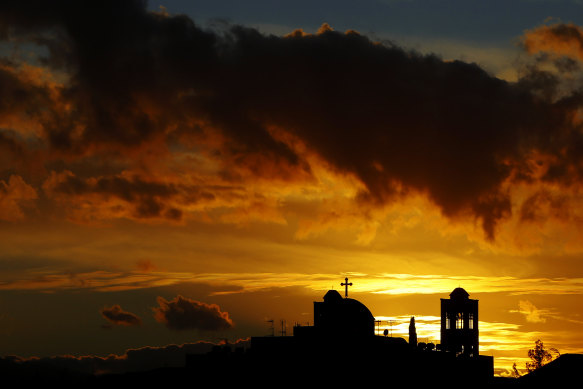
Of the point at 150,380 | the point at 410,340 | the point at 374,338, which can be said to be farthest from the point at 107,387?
the point at 410,340

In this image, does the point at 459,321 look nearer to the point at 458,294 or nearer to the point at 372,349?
the point at 458,294

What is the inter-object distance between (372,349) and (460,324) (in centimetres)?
1633

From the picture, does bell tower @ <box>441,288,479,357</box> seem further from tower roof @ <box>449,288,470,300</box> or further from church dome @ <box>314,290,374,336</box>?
church dome @ <box>314,290,374,336</box>

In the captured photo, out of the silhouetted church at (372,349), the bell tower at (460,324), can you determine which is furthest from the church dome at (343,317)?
the bell tower at (460,324)

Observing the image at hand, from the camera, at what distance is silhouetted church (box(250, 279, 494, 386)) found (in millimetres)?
141375

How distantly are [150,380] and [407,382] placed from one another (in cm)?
3555

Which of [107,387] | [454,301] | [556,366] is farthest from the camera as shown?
[454,301]

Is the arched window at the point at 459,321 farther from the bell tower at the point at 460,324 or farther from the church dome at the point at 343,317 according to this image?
the church dome at the point at 343,317

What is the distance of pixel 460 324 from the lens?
498 ft

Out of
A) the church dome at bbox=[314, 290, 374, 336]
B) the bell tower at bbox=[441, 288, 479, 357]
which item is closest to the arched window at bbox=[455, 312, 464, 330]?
the bell tower at bbox=[441, 288, 479, 357]

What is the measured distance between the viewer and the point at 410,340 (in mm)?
156625

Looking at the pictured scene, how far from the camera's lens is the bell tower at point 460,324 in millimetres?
149375

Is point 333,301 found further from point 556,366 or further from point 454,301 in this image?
point 556,366

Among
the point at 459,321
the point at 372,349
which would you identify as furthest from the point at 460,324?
the point at 372,349
